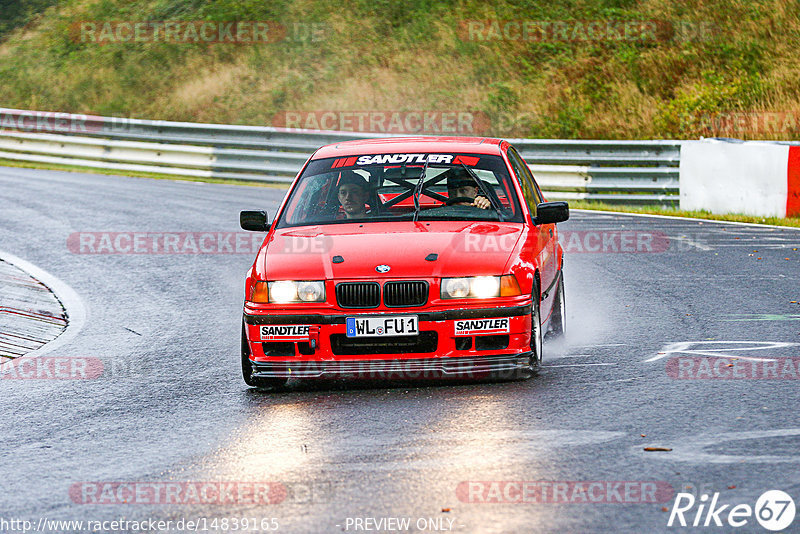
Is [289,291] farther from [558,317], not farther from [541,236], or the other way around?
[558,317]

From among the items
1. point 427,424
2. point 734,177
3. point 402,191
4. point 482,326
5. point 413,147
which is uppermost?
point 413,147

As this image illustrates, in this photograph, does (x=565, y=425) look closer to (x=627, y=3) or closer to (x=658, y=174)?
(x=658, y=174)

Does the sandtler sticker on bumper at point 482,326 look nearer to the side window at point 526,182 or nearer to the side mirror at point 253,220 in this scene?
the side window at point 526,182

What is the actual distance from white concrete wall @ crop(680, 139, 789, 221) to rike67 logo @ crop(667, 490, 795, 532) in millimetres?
12784

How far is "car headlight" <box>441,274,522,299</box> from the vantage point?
710cm

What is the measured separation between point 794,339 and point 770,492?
3796 millimetres

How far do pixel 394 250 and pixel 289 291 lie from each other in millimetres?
715

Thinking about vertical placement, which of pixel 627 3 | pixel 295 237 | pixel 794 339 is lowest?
pixel 794 339

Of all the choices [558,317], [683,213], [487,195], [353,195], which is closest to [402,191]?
[353,195]

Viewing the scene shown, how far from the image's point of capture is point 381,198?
843cm

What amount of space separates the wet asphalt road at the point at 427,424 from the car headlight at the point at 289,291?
0.63 m

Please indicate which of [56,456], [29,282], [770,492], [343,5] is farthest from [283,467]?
[343,5]

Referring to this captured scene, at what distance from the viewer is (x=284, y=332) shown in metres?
7.18

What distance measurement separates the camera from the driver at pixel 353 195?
828 cm
